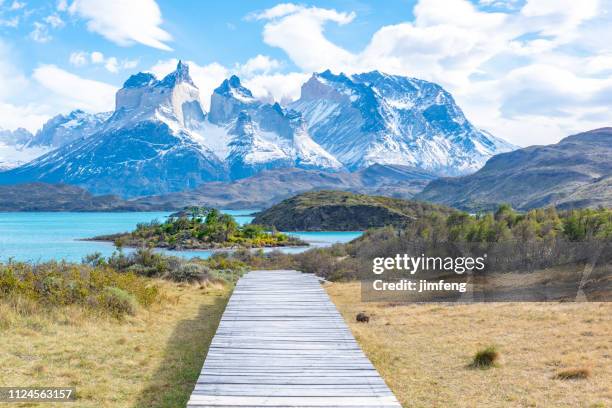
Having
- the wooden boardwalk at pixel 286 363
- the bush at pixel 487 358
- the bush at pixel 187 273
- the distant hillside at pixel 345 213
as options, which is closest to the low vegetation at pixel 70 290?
the wooden boardwalk at pixel 286 363

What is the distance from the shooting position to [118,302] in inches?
715

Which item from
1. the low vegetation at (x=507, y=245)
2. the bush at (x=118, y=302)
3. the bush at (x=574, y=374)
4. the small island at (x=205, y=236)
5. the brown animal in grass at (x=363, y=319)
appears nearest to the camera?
the bush at (x=574, y=374)

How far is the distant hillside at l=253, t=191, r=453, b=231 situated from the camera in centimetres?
14900

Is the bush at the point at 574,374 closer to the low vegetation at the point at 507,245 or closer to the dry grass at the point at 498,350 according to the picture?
the dry grass at the point at 498,350

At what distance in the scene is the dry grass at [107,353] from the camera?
37.1ft

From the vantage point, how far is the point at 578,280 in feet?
85.9

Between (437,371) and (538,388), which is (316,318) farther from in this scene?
(538,388)

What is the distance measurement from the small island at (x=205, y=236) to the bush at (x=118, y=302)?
67.6 meters

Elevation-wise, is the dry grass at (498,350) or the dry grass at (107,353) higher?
the dry grass at (107,353)

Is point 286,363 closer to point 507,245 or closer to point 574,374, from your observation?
point 574,374

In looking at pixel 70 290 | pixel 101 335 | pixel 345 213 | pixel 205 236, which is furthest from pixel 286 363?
pixel 345 213

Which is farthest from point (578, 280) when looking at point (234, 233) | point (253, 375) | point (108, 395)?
point (234, 233)

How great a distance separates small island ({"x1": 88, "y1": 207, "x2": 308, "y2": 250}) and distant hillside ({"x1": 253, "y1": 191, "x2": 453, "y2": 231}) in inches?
1845

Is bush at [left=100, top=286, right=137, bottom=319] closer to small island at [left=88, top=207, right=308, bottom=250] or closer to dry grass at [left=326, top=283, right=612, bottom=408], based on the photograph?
dry grass at [left=326, top=283, right=612, bottom=408]
